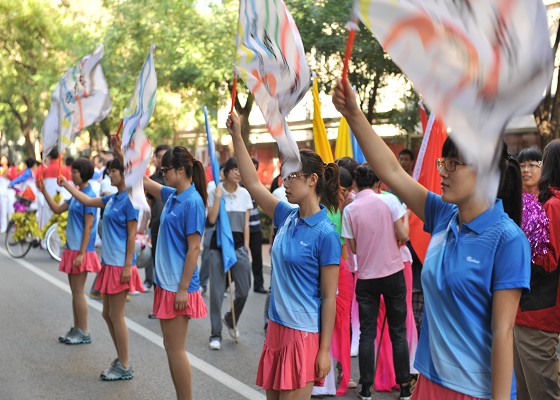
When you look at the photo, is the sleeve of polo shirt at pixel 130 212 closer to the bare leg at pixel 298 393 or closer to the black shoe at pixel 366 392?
the black shoe at pixel 366 392

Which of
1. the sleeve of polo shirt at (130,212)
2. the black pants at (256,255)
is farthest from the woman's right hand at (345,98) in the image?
the black pants at (256,255)

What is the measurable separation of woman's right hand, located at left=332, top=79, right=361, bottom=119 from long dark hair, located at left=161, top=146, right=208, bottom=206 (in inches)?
112

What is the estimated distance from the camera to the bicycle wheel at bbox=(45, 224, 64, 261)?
1541 cm

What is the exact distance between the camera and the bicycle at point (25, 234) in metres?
15.5

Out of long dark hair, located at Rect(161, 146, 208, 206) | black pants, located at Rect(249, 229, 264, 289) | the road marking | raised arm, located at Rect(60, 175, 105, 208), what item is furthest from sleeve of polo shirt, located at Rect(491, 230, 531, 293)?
black pants, located at Rect(249, 229, 264, 289)

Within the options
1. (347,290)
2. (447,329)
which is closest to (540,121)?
(347,290)

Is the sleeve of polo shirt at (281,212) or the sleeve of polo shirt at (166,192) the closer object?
→ the sleeve of polo shirt at (281,212)

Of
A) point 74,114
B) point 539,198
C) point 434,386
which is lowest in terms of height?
point 434,386

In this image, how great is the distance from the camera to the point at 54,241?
611 inches

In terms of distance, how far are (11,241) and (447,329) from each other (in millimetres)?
14668

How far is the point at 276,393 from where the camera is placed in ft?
14.3

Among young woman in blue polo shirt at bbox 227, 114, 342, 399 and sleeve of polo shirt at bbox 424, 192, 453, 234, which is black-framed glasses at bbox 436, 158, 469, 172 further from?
young woman in blue polo shirt at bbox 227, 114, 342, 399

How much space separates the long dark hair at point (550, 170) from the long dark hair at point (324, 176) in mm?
1190

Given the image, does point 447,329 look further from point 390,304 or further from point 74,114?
point 74,114
